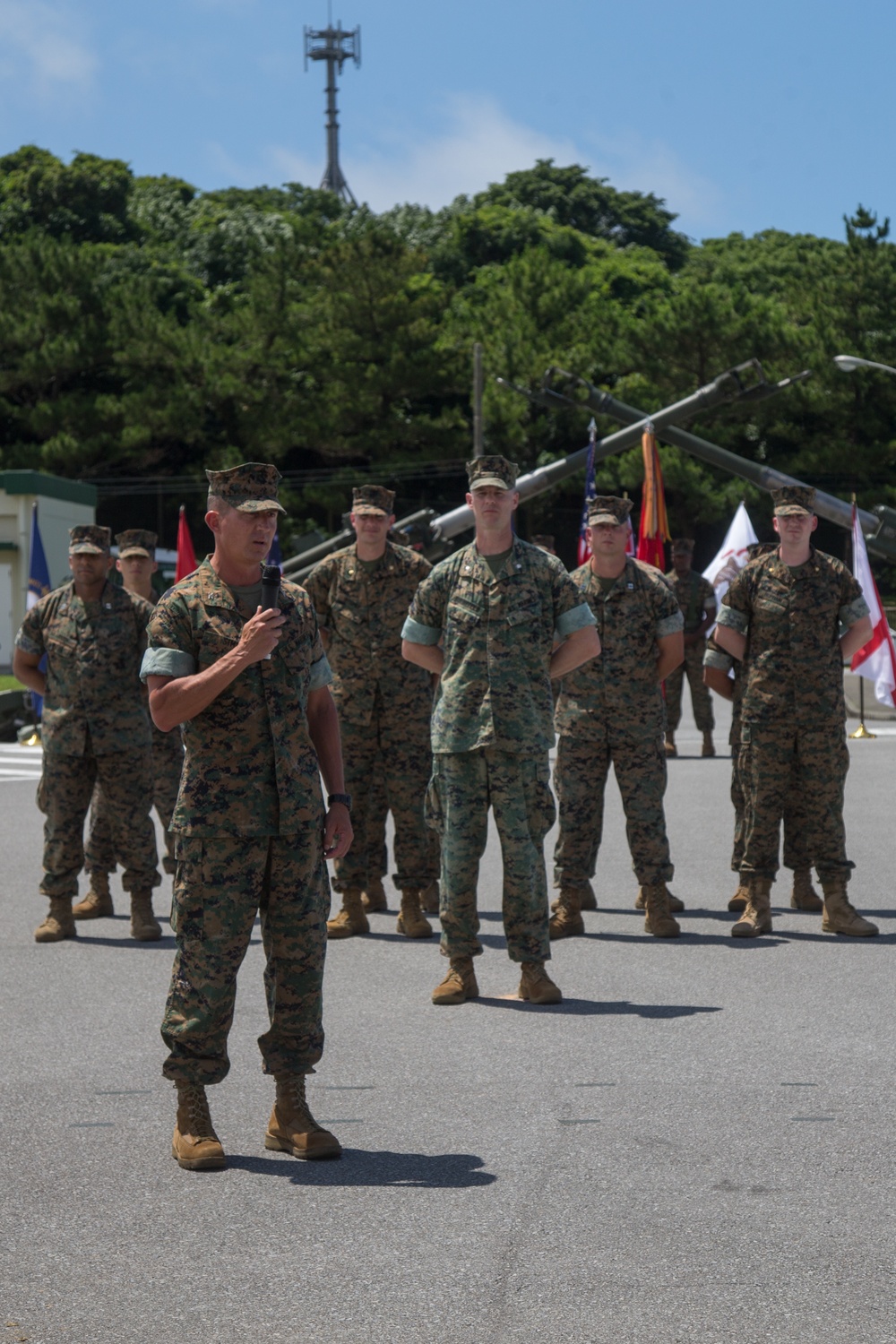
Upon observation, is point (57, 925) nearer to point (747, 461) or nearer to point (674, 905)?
point (674, 905)

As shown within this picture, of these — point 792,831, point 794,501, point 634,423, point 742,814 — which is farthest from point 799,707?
point 634,423

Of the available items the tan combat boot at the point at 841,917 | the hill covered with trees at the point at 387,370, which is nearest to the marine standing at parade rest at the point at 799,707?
the tan combat boot at the point at 841,917

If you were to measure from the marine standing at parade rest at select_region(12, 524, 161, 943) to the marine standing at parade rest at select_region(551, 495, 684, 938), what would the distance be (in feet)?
6.90

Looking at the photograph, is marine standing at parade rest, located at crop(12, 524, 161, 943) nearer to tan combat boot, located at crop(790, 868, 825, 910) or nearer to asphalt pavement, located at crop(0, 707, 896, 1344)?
asphalt pavement, located at crop(0, 707, 896, 1344)

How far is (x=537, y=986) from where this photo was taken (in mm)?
6949

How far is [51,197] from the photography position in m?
64.7

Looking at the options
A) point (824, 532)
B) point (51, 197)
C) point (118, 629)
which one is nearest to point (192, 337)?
point (51, 197)

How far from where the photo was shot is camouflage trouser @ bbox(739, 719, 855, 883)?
8.43 m

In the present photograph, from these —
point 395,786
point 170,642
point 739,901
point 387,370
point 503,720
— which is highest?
point 387,370

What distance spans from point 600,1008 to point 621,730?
79.5 inches

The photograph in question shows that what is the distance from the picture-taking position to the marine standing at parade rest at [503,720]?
22.5 ft

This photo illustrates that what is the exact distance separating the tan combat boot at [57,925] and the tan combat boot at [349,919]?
129 centimetres

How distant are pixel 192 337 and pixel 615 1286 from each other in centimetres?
4906

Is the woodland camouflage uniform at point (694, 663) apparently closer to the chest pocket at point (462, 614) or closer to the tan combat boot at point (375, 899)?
the tan combat boot at point (375, 899)
